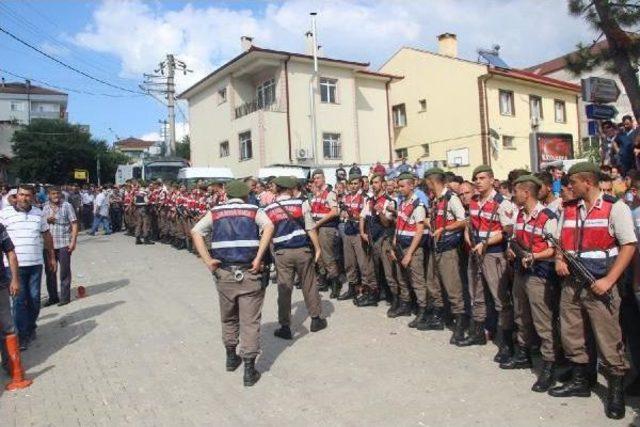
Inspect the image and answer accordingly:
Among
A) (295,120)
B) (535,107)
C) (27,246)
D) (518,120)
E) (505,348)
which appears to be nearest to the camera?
(505,348)

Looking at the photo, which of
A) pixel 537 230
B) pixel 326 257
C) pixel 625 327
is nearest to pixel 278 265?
pixel 326 257

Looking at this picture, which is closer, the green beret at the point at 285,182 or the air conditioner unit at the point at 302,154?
the green beret at the point at 285,182

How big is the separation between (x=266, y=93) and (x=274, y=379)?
24.3 m

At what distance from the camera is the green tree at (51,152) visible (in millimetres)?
45906

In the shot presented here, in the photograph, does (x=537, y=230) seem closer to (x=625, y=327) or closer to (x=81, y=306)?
(x=625, y=327)

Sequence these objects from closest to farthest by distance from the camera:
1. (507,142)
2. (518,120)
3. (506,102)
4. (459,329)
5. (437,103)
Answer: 1. (459,329)
2. (506,102)
3. (507,142)
4. (518,120)
5. (437,103)

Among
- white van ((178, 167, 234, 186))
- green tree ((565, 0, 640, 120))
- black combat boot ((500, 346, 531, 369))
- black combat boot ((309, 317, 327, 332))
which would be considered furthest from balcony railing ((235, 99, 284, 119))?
black combat boot ((500, 346, 531, 369))

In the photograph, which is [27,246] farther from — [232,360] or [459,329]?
[459,329]

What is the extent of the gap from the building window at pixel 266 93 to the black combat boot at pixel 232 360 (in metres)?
22.8

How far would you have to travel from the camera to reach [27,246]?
7031mm

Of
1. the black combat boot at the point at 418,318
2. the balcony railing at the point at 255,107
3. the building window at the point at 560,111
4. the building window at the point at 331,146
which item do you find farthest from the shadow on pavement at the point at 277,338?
the building window at the point at 560,111

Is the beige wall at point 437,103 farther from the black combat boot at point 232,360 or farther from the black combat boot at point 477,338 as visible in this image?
the black combat boot at point 232,360

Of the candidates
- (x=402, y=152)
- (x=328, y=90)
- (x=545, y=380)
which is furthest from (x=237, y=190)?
(x=402, y=152)

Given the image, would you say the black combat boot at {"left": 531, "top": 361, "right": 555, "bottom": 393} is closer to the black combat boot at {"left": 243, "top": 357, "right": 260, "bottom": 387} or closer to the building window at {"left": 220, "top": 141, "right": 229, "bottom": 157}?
the black combat boot at {"left": 243, "top": 357, "right": 260, "bottom": 387}
